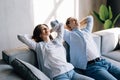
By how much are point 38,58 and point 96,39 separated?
83 centimetres

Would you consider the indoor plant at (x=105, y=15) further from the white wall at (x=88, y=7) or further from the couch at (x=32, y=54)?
the couch at (x=32, y=54)

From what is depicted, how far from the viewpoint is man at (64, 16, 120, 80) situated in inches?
85.6

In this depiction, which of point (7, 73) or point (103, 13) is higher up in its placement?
point (103, 13)

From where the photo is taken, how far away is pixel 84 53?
2.28m

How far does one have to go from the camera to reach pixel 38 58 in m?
2.11

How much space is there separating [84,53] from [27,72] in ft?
2.53

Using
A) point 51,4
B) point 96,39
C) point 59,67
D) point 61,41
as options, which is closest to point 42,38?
point 61,41

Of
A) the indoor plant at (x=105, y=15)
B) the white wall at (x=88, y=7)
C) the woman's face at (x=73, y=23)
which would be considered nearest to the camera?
the woman's face at (x=73, y=23)

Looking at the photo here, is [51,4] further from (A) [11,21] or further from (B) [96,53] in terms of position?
(B) [96,53]

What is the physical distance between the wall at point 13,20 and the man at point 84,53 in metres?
0.92

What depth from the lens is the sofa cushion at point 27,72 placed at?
167 cm

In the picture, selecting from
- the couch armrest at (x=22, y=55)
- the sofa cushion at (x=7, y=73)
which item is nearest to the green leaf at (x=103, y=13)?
the couch armrest at (x=22, y=55)

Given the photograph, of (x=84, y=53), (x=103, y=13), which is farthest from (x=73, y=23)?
(x=103, y=13)

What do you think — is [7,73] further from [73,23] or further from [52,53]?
[73,23]
